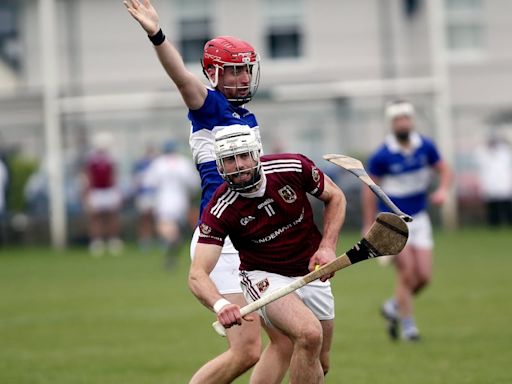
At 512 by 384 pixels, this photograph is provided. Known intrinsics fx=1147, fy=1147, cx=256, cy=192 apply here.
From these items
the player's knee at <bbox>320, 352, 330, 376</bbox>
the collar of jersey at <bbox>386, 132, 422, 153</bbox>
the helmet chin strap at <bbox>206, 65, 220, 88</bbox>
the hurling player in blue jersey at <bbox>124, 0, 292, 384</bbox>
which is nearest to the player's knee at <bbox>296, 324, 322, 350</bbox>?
the player's knee at <bbox>320, 352, 330, 376</bbox>

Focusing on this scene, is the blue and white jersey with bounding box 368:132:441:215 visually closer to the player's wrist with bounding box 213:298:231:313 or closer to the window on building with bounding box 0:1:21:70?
the player's wrist with bounding box 213:298:231:313

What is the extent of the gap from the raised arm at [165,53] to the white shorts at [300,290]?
118cm

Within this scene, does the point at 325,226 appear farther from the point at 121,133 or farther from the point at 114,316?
the point at 121,133

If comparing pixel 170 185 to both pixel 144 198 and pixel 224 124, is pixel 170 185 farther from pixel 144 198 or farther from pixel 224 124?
pixel 224 124

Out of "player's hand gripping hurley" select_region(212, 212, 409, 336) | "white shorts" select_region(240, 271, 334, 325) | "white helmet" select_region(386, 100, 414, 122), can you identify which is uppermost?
"white helmet" select_region(386, 100, 414, 122)

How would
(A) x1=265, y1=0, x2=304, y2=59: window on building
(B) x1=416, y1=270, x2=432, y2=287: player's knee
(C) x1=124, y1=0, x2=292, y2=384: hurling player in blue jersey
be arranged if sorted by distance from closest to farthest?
(C) x1=124, y1=0, x2=292, y2=384: hurling player in blue jersey → (B) x1=416, y1=270, x2=432, y2=287: player's knee → (A) x1=265, y1=0, x2=304, y2=59: window on building

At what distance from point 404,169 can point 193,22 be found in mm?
23616

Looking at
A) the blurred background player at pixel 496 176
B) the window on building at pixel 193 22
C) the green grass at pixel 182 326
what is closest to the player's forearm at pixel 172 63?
the green grass at pixel 182 326

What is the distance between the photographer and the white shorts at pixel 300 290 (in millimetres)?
6863

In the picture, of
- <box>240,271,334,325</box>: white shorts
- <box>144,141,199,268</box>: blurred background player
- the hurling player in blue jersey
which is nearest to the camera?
<box>240,271,334,325</box>: white shorts

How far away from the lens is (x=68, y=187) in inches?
1132

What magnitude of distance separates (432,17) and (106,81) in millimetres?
11043

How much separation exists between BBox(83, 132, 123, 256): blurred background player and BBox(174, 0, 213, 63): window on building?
852 cm

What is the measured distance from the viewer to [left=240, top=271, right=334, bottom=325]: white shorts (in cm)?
686
